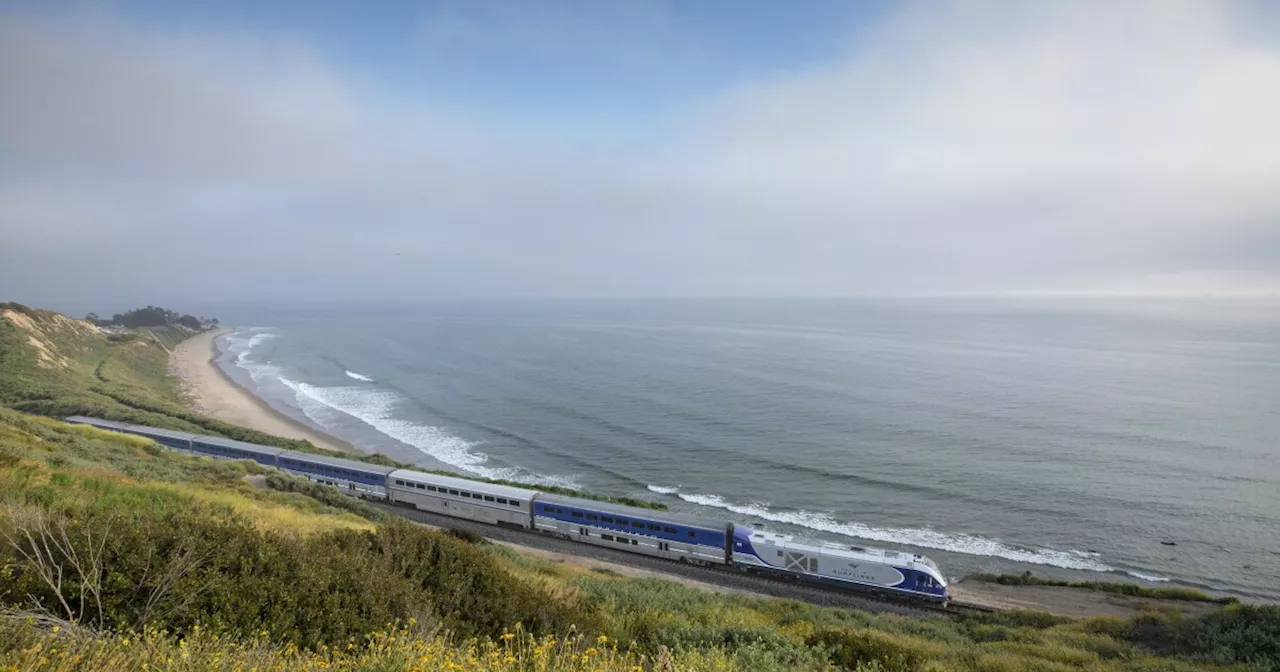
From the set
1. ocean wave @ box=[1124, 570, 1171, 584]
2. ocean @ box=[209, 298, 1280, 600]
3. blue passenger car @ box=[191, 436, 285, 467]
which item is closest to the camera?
ocean wave @ box=[1124, 570, 1171, 584]

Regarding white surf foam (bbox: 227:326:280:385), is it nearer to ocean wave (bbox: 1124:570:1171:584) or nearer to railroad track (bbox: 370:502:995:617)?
railroad track (bbox: 370:502:995:617)

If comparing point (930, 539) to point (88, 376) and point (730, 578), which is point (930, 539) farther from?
point (88, 376)

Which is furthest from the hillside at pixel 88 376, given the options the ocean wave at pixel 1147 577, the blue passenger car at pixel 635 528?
the ocean wave at pixel 1147 577

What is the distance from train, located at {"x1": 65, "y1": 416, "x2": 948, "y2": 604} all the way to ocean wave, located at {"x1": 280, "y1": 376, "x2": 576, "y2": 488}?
10.8m

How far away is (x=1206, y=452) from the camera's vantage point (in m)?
44.4

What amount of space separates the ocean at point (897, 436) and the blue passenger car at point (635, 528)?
9116mm

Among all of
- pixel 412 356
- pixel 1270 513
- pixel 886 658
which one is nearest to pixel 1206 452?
pixel 1270 513

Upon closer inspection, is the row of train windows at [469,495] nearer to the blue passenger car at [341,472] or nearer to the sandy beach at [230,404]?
the blue passenger car at [341,472]

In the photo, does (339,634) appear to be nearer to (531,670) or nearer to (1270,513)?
(531,670)

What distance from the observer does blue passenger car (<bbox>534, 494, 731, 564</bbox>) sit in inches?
1033

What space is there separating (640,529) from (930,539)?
1742 centimetres

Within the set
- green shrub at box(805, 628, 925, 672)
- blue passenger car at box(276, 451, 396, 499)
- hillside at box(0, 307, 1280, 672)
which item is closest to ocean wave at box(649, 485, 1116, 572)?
hillside at box(0, 307, 1280, 672)

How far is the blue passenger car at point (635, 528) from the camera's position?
26.2 meters

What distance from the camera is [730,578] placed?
1001 inches
